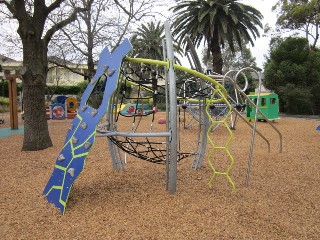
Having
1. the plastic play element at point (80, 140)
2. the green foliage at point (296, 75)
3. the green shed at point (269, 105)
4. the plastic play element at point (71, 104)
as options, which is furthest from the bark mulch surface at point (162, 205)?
the green foliage at point (296, 75)

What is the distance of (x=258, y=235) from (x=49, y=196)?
2353 millimetres

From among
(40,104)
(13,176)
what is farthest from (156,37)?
(13,176)

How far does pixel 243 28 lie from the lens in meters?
20.9

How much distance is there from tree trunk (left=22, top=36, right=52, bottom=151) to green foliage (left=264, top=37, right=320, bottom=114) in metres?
17.6

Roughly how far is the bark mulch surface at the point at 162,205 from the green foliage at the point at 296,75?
1686 centimetres

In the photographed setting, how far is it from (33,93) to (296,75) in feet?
60.3

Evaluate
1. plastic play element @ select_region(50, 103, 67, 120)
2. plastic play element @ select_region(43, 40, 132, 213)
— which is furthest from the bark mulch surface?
plastic play element @ select_region(50, 103, 67, 120)

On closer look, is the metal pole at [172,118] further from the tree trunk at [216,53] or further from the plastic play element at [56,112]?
the tree trunk at [216,53]

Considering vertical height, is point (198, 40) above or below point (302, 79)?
above

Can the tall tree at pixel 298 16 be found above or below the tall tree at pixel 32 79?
above

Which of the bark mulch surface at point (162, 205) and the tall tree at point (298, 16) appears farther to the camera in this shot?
the tall tree at point (298, 16)

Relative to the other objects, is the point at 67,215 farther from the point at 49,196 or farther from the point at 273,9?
the point at 273,9

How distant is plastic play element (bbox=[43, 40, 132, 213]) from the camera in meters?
3.58

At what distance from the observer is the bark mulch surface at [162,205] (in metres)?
3.09
